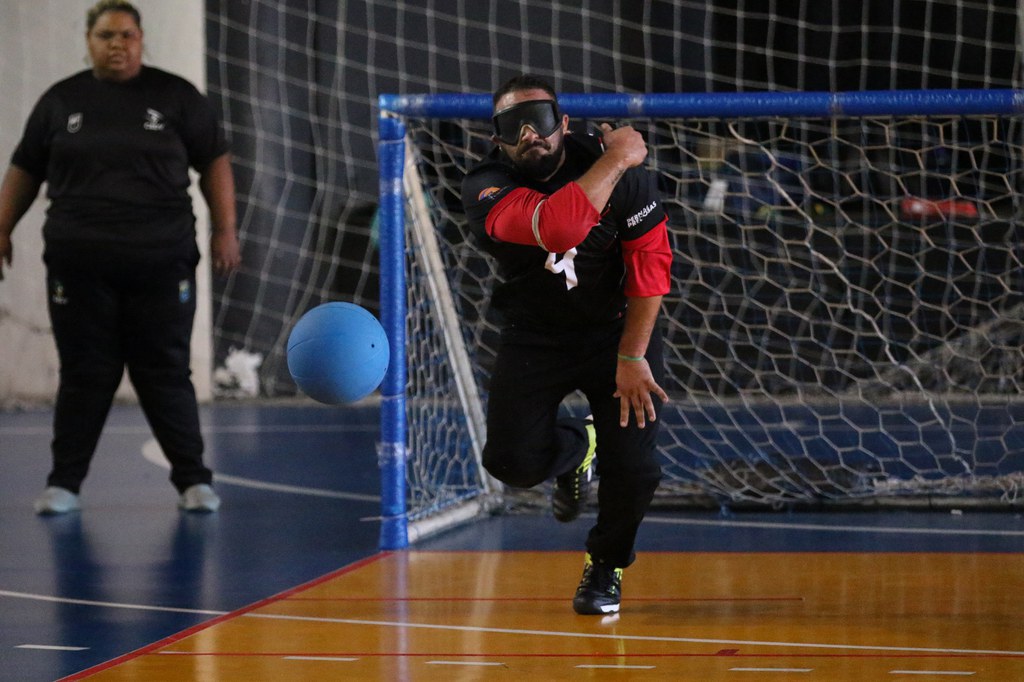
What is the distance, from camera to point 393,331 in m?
5.24

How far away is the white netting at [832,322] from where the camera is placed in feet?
21.2

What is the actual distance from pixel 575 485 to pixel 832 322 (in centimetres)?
240

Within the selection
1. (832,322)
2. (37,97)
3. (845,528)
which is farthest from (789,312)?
(37,97)

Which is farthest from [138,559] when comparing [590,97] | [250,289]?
[250,289]

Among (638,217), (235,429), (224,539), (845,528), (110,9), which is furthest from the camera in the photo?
(235,429)

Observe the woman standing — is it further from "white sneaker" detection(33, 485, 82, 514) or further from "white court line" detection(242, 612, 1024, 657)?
"white court line" detection(242, 612, 1024, 657)

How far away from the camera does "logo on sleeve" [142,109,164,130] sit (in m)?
5.88

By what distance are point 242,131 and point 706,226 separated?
3616mm

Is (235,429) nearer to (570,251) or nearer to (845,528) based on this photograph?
(845,528)

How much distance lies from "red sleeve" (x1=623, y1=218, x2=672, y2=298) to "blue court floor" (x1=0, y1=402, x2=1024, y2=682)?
1553 mm

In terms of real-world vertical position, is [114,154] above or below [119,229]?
above

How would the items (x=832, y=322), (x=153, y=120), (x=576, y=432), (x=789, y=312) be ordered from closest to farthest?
(x=576, y=432) < (x=153, y=120) < (x=832, y=322) < (x=789, y=312)

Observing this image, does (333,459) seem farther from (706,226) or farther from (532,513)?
(706,226)

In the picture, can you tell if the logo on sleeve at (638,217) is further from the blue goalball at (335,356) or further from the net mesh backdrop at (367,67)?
the net mesh backdrop at (367,67)
